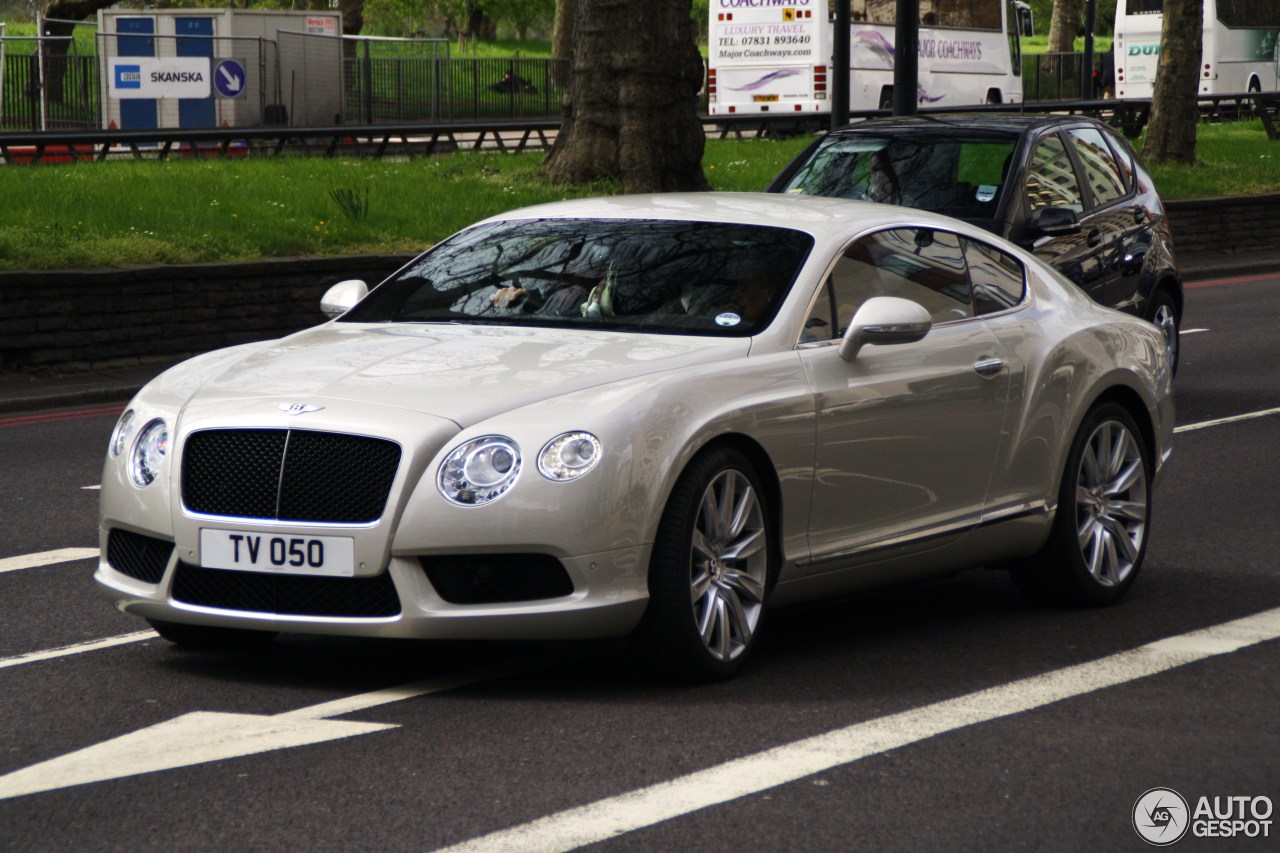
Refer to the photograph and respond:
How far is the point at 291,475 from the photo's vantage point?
5410 mm

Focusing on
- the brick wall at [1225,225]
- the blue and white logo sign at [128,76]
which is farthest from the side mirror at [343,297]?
the blue and white logo sign at [128,76]

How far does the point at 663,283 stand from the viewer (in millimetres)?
6406

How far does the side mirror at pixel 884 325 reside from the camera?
6102 millimetres

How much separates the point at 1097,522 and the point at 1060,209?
465cm

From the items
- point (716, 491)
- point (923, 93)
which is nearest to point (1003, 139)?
point (716, 491)

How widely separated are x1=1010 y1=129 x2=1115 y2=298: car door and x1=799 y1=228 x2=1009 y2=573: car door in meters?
4.58

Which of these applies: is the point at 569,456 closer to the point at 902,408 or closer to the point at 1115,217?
the point at 902,408

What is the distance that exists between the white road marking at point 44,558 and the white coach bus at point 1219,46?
47.7m

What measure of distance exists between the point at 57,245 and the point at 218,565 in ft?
34.1

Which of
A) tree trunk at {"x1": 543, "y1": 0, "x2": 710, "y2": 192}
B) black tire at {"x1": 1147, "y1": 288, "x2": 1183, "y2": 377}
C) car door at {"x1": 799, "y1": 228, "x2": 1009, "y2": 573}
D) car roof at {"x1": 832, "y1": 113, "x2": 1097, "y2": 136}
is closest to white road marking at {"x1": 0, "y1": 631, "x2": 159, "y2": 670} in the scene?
car door at {"x1": 799, "y1": 228, "x2": 1009, "y2": 573}

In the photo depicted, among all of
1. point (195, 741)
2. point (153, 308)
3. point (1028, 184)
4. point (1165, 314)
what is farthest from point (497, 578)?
point (153, 308)

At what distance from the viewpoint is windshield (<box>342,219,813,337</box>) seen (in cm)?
627

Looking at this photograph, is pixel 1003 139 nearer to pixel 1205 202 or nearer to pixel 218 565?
pixel 218 565

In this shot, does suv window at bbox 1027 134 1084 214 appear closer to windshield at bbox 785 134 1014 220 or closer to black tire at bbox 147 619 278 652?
windshield at bbox 785 134 1014 220
